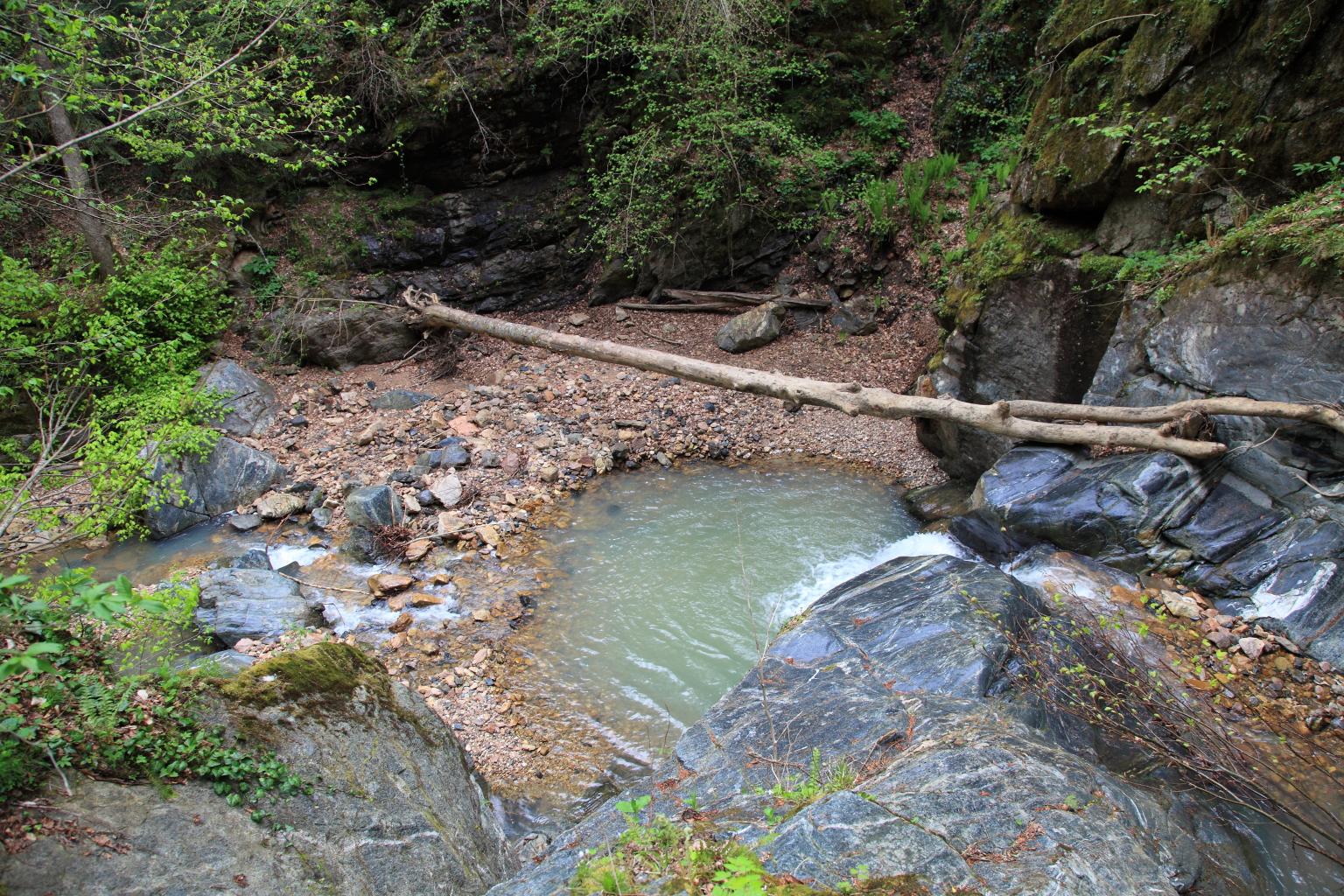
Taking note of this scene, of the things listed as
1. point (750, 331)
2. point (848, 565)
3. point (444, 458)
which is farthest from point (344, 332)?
point (848, 565)

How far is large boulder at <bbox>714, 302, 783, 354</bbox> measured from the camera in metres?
9.03

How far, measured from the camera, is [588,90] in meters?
9.45

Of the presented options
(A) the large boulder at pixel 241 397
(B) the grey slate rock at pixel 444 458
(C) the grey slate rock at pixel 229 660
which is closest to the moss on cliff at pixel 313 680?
(C) the grey slate rock at pixel 229 660

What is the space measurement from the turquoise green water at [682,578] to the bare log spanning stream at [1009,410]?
1149mm

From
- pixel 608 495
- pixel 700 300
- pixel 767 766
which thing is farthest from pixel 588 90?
pixel 767 766

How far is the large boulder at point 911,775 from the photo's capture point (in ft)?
6.87

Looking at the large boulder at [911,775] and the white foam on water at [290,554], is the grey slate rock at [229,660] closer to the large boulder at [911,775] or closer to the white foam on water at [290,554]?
the white foam on water at [290,554]

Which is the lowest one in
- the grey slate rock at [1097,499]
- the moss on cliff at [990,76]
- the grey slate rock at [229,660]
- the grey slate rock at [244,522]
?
the grey slate rock at [244,522]

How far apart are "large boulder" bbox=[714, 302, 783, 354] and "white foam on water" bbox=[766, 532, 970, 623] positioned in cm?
Result: 388

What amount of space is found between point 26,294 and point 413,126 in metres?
4.94

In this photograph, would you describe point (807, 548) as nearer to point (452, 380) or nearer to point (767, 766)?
point (767, 766)

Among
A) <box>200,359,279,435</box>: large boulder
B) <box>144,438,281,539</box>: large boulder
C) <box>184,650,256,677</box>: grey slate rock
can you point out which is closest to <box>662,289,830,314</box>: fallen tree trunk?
<box>200,359,279,435</box>: large boulder

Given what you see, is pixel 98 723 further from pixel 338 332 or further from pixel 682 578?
pixel 338 332

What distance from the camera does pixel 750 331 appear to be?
9031 millimetres
